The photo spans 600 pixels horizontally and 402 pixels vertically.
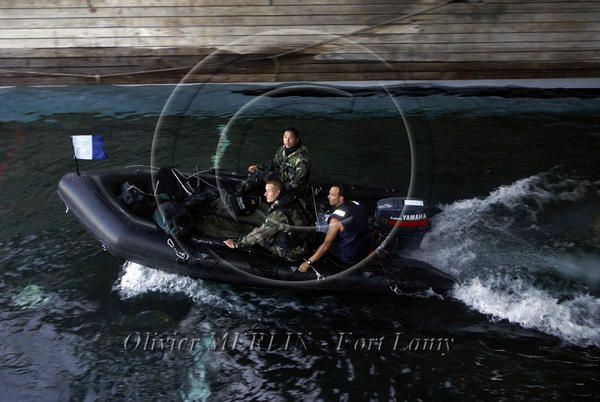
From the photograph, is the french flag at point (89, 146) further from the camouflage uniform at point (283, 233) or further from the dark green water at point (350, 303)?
the camouflage uniform at point (283, 233)

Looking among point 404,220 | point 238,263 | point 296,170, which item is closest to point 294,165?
point 296,170

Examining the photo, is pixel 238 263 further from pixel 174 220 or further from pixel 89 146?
pixel 89 146

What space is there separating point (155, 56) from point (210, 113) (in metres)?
1.87

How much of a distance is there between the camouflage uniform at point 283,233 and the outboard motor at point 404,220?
1.07m

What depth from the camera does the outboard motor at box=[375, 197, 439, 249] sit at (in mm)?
7551

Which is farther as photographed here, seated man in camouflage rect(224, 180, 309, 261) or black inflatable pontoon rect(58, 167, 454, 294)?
black inflatable pontoon rect(58, 167, 454, 294)

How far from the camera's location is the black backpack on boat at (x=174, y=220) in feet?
25.0

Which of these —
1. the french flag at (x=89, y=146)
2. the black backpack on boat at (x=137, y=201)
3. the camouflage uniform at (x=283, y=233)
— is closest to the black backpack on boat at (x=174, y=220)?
the black backpack on boat at (x=137, y=201)

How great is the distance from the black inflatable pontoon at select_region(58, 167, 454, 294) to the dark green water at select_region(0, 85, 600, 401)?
0.29m

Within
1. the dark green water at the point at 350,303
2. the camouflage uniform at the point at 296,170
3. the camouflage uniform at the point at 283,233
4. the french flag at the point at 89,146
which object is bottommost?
the dark green water at the point at 350,303

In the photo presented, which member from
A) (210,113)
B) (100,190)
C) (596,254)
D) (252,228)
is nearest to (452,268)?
(596,254)

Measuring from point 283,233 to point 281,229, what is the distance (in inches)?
2.9

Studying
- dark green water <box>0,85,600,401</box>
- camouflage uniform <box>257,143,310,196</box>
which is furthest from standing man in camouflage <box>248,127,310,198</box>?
dark green water <box>0,85,600,401</box>

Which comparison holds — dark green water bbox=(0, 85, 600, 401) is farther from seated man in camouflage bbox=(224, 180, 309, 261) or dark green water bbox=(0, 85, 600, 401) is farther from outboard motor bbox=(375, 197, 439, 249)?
seated man in camouflage bbox=(224, 180, 309, 261)
